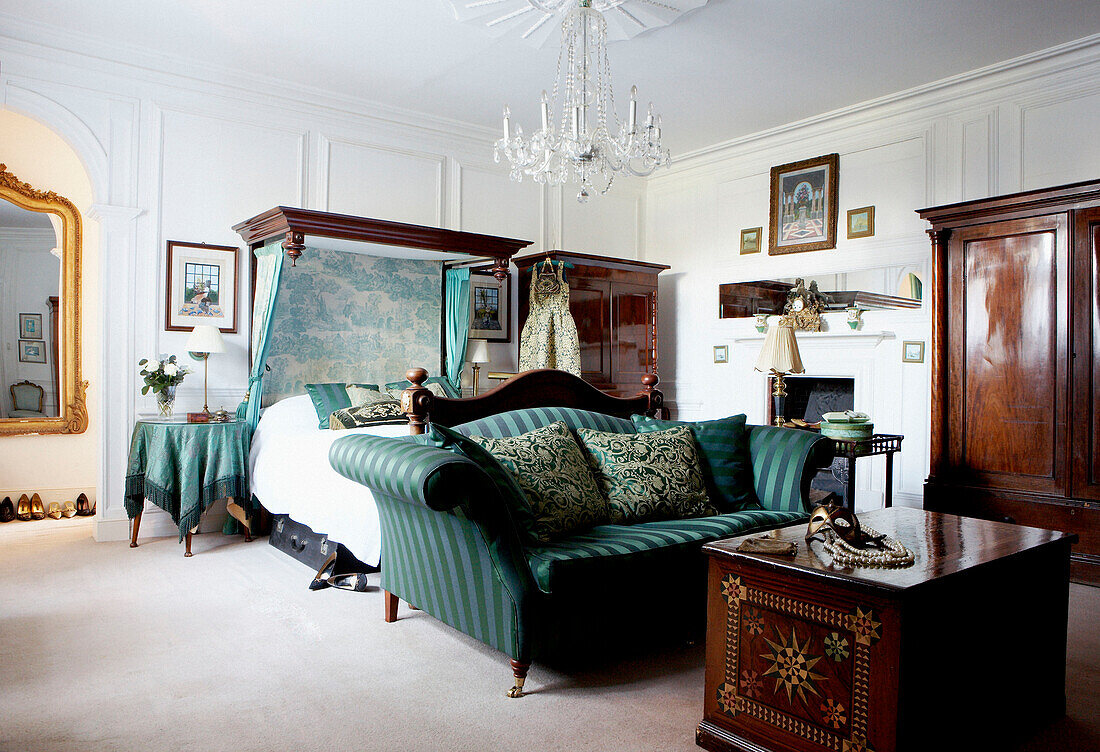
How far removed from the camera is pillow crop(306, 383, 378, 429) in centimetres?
502

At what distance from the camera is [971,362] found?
4484 mm

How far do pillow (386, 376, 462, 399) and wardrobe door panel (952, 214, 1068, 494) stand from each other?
133 inches

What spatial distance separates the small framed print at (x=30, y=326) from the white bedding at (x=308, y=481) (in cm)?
201

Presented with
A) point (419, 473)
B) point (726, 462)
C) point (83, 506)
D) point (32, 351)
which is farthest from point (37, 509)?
Answer: point (726, 462)

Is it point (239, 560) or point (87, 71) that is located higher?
point (87, 71)

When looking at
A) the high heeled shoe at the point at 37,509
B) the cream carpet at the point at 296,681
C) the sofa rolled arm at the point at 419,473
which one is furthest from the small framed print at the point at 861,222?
the high heeled shoe at the point at 37,509

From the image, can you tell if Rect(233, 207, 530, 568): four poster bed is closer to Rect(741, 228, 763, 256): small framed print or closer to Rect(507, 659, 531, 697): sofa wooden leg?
Rect(507, 659, 531, 697): sofa wooden leg

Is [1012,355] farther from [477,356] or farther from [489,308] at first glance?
[489,308]

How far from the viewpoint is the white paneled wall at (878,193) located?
191 inches

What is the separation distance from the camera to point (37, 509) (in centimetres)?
547

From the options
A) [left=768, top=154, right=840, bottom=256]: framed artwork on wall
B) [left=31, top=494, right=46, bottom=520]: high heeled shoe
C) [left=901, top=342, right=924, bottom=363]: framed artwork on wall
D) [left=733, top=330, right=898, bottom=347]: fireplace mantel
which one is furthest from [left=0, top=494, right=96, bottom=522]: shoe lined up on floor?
[left=901, top=342, right=924, bottom=363]: framed artwork on wall

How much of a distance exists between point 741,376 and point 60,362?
214 inches

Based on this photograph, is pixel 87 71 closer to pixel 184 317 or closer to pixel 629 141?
pixel 184 317

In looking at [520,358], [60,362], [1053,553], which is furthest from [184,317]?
[1053,553]
